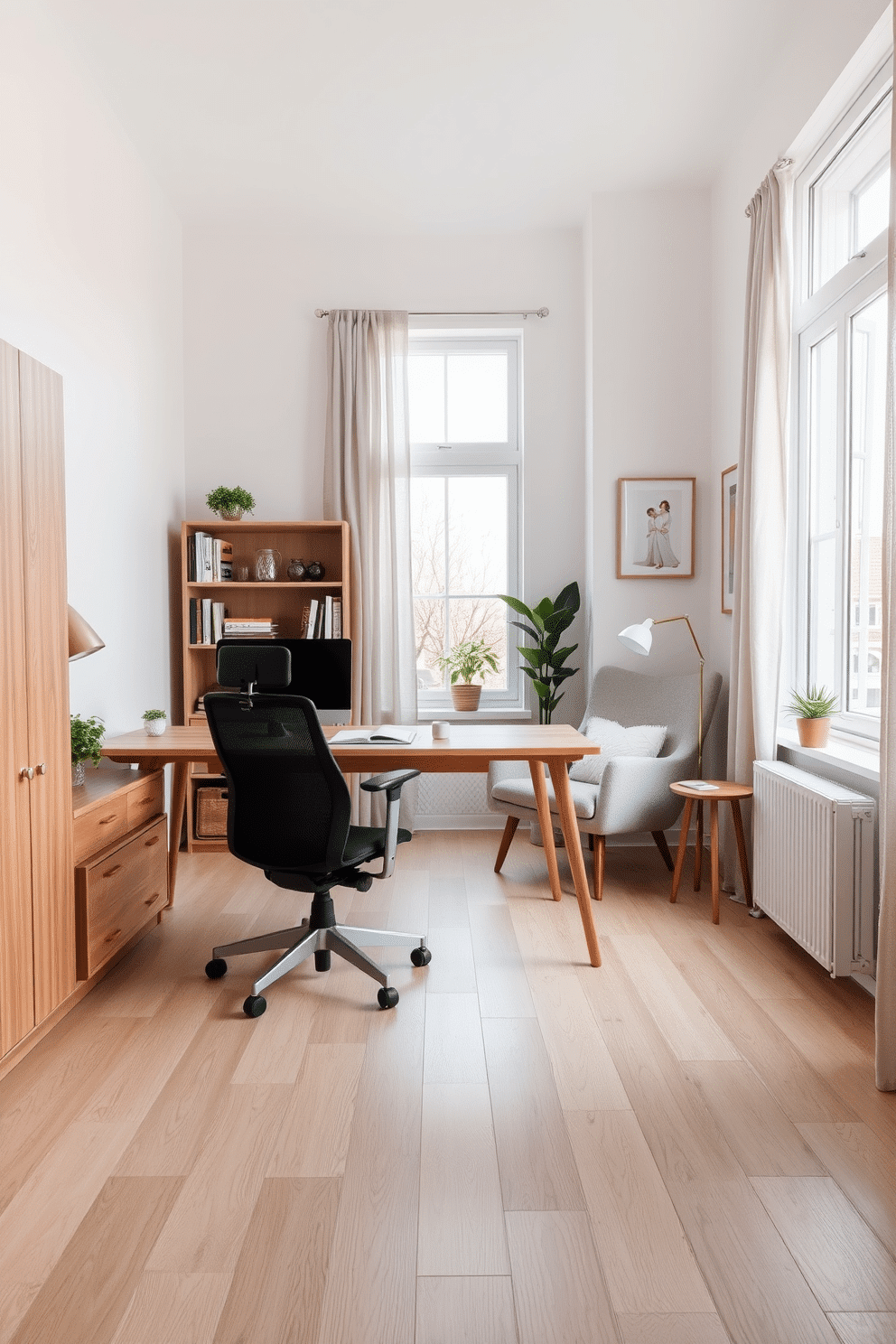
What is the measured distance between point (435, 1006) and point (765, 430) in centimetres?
244

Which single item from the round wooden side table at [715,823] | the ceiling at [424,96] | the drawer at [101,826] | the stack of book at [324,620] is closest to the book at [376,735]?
the drawer at [101,826]

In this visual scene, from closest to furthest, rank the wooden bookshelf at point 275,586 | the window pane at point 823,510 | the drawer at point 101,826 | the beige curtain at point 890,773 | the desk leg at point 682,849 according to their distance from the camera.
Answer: the beige curtain at point 890,773 → the drawer at point 101,826 → the window pane at point 823,510 → the desk leg at point 682,849 → the wooden bookshelf at point 275,586

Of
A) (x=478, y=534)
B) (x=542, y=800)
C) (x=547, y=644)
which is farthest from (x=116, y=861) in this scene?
(x=478, y=534)

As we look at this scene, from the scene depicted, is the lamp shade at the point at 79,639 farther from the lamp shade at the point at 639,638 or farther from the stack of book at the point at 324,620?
the lamp shade at the point at 639,638

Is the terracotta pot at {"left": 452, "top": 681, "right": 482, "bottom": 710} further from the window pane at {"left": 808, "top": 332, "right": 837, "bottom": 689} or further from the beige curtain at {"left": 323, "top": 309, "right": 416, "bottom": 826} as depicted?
the window pane at {"left": 808, "top": 332, "right": 837, "bottom": 689}

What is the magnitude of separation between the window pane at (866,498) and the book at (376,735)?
1.61 metres

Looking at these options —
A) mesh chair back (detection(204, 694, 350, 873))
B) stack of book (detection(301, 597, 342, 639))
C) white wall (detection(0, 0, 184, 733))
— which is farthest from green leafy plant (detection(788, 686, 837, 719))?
white wall (detection(0, 0, 184, 733))

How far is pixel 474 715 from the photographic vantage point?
502cm

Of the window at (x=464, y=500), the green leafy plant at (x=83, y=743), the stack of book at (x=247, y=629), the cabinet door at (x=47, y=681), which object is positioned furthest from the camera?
the window at (x=464, y=500)

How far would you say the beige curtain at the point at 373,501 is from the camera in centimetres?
484

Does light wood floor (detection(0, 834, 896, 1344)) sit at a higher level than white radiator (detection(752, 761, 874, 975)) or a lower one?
lower

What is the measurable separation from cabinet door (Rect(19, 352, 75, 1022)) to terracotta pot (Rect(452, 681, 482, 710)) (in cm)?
260

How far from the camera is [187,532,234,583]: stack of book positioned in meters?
4.61

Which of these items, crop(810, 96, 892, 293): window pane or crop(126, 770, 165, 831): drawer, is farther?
crop(126, 770, 165, 831): drawer
